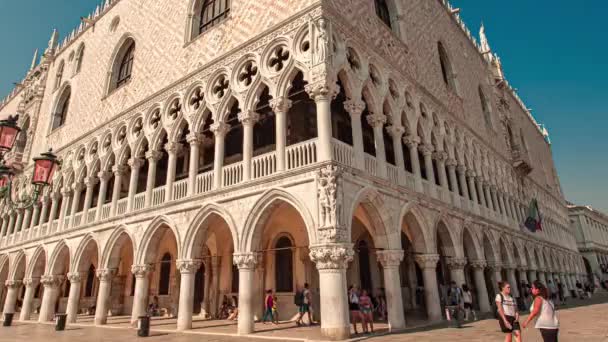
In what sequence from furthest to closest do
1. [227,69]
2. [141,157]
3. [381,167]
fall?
1. [141,157]
2. [227,69]
3. [381,167]

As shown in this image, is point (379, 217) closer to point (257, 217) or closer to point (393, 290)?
point (393, 290)

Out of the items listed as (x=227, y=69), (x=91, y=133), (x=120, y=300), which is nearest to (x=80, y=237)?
(x=120, y=300)

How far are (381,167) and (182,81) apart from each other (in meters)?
7.95

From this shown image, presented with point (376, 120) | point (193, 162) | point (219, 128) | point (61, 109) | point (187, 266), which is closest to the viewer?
point (187, 266)

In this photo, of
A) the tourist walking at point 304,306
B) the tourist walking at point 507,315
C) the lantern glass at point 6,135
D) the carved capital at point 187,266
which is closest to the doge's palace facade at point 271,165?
the carved capital at point 187,266

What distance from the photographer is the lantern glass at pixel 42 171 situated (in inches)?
301

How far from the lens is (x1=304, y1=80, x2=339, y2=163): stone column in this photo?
8.59 metres

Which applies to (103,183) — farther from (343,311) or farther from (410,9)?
(410,9)

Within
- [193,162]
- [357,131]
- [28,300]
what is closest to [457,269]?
[357,131]

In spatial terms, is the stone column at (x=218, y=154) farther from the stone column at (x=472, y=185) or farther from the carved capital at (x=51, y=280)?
the stone column at (x=472, y=185)

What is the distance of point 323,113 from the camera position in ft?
29.7

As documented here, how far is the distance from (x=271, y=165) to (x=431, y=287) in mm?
5914

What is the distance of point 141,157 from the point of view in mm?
14508

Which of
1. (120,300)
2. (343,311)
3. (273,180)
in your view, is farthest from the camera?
(120,300)
